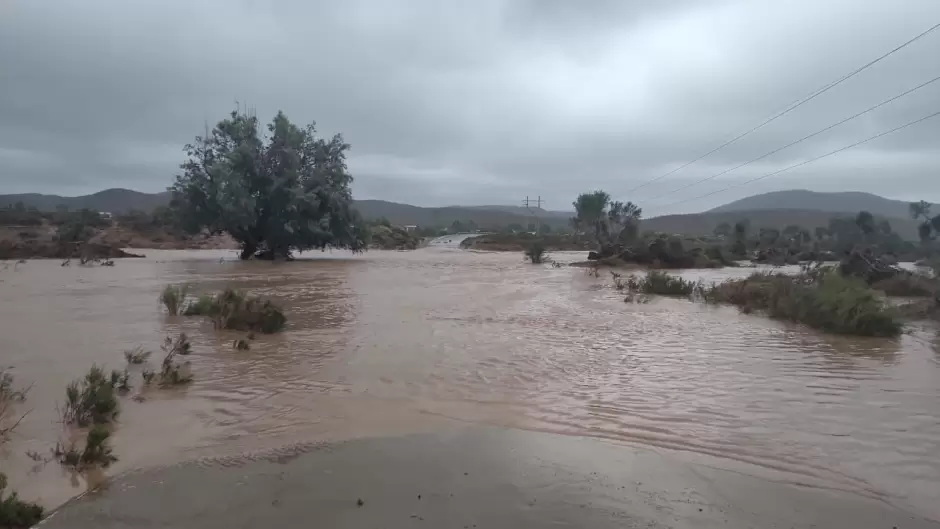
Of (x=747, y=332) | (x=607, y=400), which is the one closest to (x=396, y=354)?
(x=607, y=400)

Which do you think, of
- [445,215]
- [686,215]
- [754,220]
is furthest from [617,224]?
[445,215]

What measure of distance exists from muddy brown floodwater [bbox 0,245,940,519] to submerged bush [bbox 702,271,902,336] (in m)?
0.55

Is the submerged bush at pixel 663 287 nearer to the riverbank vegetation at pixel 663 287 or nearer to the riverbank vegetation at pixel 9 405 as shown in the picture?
the riverbank vegetation at pixel 663 287

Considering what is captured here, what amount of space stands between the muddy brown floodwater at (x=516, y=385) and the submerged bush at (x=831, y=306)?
0.55m

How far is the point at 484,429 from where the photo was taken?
5816 mm

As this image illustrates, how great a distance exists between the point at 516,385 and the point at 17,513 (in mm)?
5113

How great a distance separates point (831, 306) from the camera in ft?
41.8

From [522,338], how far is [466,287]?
34.6 feet

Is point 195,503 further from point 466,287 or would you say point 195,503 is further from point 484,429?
point 466,287

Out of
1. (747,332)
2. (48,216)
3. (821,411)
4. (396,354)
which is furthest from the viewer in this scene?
(48,216)

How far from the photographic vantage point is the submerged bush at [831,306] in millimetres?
12016

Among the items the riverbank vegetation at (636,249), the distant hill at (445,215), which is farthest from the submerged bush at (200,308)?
the distant hill at (445,215)

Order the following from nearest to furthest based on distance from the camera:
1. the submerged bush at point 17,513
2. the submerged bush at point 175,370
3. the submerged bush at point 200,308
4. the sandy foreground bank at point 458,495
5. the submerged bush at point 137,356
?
the submerged bush at point 17,513 → the sandy foreground bank at point 458,495 → the submerged bush at point 175,370 → the submerged bush at point 137,356 → the submerged bush at point 200,308

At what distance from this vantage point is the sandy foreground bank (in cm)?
381
